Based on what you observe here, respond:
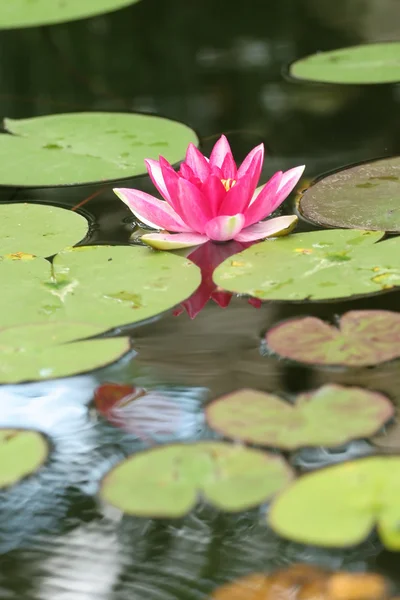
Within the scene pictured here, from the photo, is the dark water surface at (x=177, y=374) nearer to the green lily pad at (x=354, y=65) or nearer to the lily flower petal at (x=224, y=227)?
the green lily pad at (x=354, y=65)

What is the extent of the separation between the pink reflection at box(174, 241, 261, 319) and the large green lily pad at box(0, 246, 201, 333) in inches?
0.8

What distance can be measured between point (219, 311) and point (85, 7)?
2.55 metres

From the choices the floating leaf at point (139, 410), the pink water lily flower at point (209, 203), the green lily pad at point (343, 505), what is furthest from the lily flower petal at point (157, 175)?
the green lily pad at point (343, 505)

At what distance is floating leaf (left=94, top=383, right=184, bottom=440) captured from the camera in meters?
1.24

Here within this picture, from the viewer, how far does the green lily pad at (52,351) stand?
1.37 meters

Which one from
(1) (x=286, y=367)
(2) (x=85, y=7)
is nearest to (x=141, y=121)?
(1) (x=286, y=367)

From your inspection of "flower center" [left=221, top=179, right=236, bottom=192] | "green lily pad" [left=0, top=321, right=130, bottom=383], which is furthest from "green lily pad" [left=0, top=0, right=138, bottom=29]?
"green lily pad" [left=0, top=321, right=130, bottom=383]

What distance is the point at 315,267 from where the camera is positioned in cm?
164

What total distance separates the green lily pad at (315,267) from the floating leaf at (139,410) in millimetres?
328

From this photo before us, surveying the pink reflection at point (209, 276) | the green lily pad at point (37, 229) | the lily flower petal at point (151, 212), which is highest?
the lily flower petal at point (151, 212)

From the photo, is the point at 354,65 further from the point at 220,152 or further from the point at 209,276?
the point at 209,276

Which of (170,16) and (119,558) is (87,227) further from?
(170,16)

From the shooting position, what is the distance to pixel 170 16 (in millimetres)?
3715

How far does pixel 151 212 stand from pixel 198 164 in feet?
0.44
